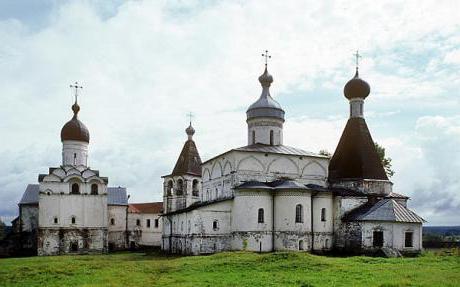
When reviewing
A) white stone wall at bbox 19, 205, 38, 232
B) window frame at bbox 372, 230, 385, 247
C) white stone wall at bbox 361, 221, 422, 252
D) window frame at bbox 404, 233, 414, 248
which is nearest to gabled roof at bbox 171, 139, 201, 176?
white stone wall at bbox 19, 205, 38, 232

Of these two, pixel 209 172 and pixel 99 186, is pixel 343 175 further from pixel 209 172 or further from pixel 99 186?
pixel 99 186

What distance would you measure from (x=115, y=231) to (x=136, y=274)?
26829mm

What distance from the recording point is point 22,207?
146ft

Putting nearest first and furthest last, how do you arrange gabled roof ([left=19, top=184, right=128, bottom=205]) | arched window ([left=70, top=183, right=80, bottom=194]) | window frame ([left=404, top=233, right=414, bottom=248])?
window frame ([left=404, top=233, right=414, bottom=248])
arched window ([left=70, top=183, right=80, bottom=194])
gabled roof ([left=19, top=184, right=128, bottom=205])

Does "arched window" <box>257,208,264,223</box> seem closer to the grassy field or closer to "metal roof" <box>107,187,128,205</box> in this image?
the grassy field

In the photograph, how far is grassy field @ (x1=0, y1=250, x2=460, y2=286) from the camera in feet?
57.4

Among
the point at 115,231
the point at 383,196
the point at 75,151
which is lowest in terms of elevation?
the point at 115,231

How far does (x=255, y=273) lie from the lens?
19.9 meters

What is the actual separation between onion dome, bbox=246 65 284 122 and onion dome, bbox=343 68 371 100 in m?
4.53

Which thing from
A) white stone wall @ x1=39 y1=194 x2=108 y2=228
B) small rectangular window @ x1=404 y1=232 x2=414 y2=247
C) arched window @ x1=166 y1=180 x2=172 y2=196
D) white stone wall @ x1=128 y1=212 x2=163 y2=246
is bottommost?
white stone wall @ x1=128 y1=212 x2=163 y2=246

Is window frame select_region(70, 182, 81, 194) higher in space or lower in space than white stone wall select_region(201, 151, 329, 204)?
lower

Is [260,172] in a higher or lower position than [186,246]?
higher

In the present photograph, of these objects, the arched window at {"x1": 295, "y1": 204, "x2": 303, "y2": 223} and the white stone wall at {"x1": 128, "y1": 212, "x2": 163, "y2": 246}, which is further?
the white stone wall at {"x1": 128, "y1": 212, "x2": 163, "y2": 246}

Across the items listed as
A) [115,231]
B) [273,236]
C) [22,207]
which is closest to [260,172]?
[273,236]
